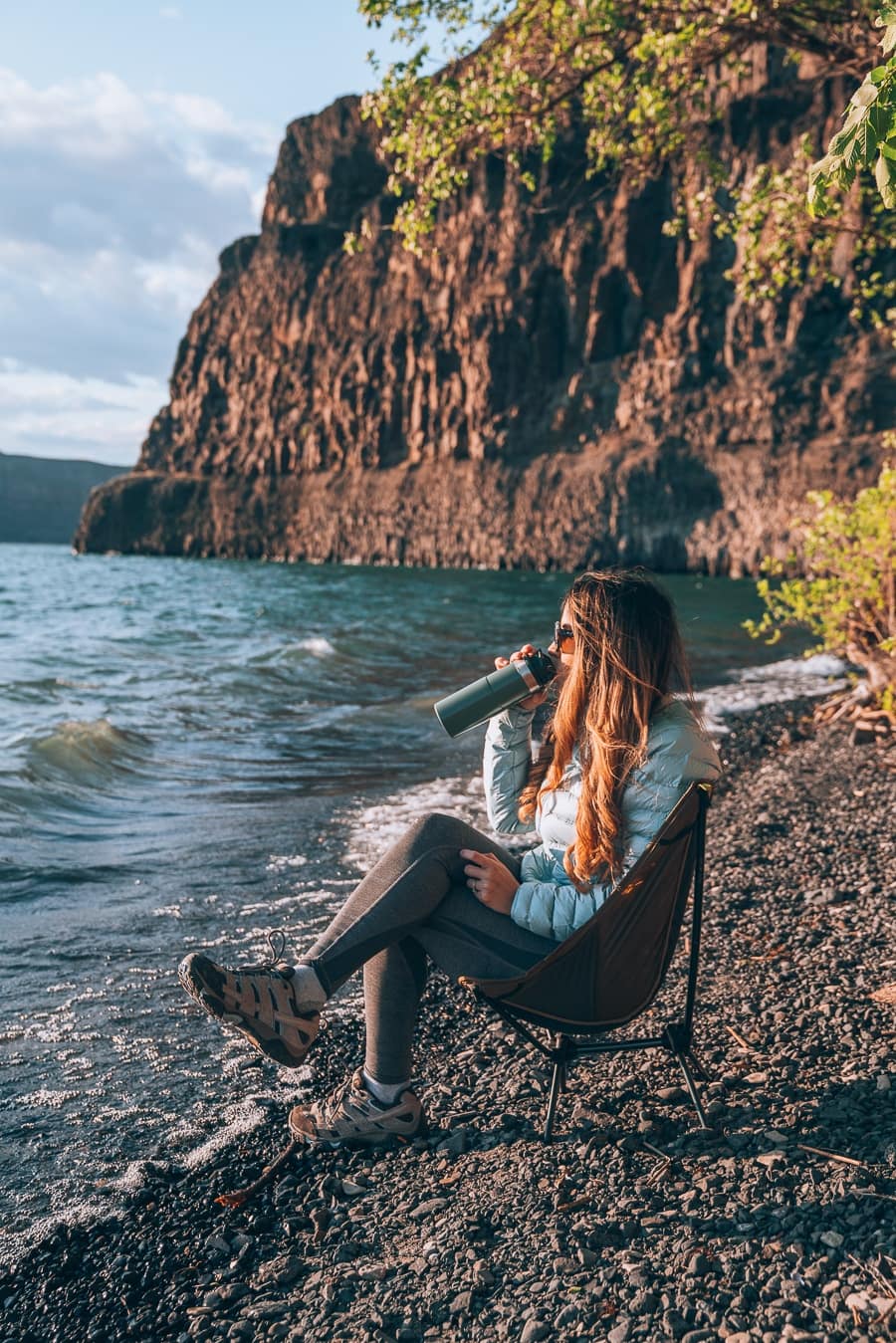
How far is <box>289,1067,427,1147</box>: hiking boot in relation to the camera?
3.60 m

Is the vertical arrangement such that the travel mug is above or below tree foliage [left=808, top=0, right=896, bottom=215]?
below

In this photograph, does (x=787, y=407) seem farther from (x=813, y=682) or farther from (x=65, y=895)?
(x=65, y=895)

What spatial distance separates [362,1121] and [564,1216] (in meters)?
0.84

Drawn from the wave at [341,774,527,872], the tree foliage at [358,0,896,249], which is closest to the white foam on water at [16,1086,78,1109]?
the wave at [341,774,527,872]

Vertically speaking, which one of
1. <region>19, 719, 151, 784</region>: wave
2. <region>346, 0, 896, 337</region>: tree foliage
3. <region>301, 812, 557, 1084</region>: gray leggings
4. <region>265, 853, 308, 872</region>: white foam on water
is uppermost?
<region>346, 0, 896, 337</region>: tree foliage

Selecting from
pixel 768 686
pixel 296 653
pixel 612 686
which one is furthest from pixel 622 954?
pixel 296 653

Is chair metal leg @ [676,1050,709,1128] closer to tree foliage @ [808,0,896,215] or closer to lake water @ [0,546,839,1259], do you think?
lake water @ [0,546,839,1259]

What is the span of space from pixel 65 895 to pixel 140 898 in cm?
54

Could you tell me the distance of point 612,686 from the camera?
3.40m

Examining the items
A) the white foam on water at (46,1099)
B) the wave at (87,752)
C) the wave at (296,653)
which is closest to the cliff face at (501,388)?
the wave at (296,653)

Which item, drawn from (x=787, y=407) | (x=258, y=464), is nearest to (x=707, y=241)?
(x=787, y=407)

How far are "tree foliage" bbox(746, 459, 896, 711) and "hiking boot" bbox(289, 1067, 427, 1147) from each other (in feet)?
19.2

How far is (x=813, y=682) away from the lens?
15.3m

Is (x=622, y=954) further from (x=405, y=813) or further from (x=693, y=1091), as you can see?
(x=405, y=813)
